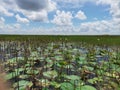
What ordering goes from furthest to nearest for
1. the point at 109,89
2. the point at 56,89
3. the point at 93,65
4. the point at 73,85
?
the point at 93,65 < the point at 109,89 < the point at 56,89 < the point at 73,85

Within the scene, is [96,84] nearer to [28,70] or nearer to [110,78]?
[110,78]

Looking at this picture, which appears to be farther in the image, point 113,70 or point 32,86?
point 113,70

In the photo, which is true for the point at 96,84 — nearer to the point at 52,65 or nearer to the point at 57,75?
the point at 57,75

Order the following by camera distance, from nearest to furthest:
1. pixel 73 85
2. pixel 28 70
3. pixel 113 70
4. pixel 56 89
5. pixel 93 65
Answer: pixel 73 85 → pixel 56 89 → pixel 28 70 → pixel 113 70 → pixel 93 65

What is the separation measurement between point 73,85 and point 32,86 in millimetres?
1154

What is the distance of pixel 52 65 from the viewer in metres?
6.65

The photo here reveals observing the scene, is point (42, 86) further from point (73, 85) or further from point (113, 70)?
point (113, 70)

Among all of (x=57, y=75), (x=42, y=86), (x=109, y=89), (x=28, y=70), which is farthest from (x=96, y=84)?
(x=28, y=70)

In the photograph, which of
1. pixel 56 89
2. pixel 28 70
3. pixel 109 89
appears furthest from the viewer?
pixel 28 70

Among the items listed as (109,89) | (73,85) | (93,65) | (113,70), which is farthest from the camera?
(93,65)

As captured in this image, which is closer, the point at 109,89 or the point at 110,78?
the point at 109,89

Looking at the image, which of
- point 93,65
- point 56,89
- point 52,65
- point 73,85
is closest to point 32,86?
point 56,89

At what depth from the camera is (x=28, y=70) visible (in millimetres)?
5887

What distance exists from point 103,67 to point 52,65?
162cm
